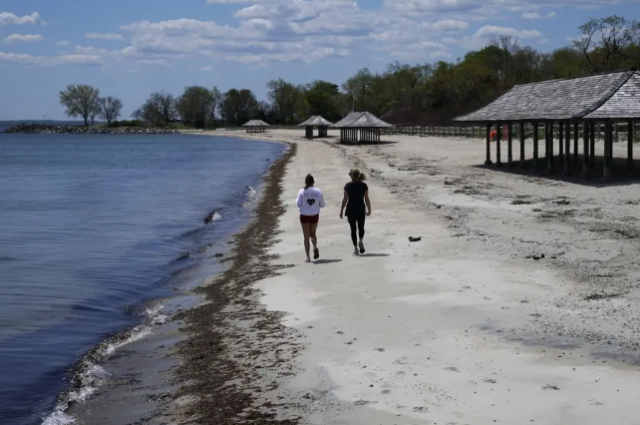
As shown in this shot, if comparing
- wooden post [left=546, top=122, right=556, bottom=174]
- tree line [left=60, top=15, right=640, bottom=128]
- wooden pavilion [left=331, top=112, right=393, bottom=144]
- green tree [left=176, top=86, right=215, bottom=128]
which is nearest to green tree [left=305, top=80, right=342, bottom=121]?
tree line [left=60, top=15, right=640, bottom=128]

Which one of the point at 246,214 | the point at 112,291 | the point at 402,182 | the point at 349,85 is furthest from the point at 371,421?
the point at 349,85

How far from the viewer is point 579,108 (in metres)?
27.5

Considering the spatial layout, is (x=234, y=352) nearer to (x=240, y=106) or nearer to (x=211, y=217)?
(x=211, y=217)

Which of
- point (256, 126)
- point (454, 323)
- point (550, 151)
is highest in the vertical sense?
point (256, 126)

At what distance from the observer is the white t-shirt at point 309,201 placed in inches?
574

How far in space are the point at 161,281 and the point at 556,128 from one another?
40.7 meters

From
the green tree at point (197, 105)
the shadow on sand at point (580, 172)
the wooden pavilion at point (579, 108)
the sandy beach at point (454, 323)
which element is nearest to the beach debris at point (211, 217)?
the sandy beach at point (454, 323)

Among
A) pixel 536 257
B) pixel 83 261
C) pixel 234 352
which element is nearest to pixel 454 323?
pixel 234 352

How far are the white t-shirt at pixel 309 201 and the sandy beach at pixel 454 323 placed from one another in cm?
99

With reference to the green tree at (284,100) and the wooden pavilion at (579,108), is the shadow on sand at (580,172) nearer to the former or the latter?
the wooden pavilion at (579,108)

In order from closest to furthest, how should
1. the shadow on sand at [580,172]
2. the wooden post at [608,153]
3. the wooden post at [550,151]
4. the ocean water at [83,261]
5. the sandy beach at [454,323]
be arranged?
the sandy beach at [454,323], the ocean water at [83,261], the shadow on sand at [580,172], the wooden post at [608,153], the wooden post at [550,151]

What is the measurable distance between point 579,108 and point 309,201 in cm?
1581

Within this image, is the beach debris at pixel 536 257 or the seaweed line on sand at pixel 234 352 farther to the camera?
the beach debris at pixel 536 257

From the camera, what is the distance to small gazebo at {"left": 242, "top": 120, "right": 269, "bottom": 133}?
14375 cm
